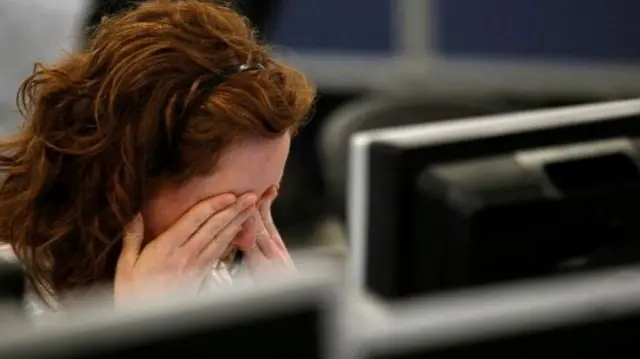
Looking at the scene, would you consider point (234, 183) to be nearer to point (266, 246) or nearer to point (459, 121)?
point (266, 246)

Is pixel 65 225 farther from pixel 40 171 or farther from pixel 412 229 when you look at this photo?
pixel 412 229

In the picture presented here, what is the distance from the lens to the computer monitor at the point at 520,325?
43 cm

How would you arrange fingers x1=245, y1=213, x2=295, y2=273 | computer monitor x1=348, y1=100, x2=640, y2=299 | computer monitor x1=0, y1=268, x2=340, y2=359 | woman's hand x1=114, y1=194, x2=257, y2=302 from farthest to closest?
fingers x1=245, y1=213, x2=295, y2=273, woman's hand x1=114, y1=194, x2=257, y2=302, computer monitor x1=348, y1=100, x2=640, y2=299, computer monitor x1=0, y1=268, x2=340, y2=359

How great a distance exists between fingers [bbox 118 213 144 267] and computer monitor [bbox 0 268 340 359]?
61cm

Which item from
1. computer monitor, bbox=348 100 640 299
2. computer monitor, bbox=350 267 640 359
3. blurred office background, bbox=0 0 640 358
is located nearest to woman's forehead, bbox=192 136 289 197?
blurred office background, bbox=0 0 640 358

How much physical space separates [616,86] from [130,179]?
79.4 inches

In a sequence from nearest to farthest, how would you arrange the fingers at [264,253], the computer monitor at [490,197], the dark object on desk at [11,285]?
1. the dark object on desk at [11,285]
2. the computer monitor at [490,197]
3. the fingers at [264,253]

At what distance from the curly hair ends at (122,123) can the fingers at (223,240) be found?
0.17ft

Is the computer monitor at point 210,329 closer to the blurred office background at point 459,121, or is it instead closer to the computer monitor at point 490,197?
the blurred office background at point 459,121

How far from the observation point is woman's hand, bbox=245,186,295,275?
110 centimetres

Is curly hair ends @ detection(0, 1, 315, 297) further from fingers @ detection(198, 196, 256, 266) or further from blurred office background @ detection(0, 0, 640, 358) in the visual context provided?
blurred office background @ detection(0, 0, 640, 358)

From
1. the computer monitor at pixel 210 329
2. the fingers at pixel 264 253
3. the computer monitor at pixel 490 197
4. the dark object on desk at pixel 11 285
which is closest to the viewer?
the computer monitor at pixel 210 329

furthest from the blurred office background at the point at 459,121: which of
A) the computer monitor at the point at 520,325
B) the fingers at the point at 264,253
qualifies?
the fingers at the point at 264,253

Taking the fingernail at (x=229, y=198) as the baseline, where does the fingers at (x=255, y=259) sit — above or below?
below
